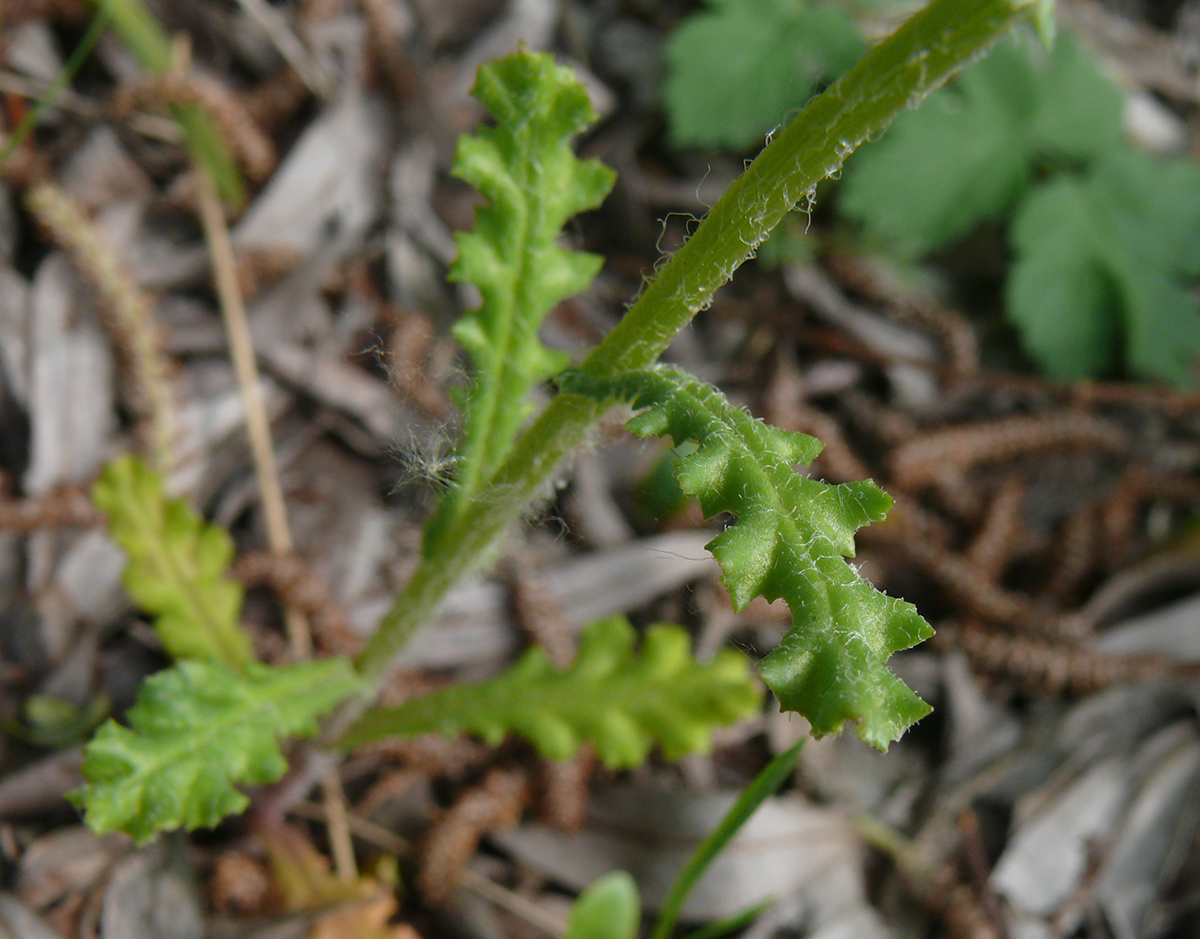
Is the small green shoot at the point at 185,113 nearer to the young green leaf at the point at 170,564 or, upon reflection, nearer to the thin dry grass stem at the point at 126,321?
the thin dry grass stem at the point at 126,321

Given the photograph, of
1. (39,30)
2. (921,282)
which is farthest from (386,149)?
(921,282)

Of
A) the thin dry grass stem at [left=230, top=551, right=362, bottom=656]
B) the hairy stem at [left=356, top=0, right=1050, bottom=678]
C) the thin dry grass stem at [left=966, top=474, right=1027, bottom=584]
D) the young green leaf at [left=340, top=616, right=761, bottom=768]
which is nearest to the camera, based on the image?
the hairy stem at [left=356, top=0, right=1050, bottom=678]

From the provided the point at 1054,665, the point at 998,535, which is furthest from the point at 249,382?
the point at 1054,665

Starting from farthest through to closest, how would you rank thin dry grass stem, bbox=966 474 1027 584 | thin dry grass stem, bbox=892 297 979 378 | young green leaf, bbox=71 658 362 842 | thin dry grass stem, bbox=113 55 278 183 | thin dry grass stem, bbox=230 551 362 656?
1. thin dry grass stem, bbox=892 297 979 378
2. thin dry grass stem, bbox=966 474 1027 584
3. thin dry grass stem, bbox=113 55 278 183
4. thin dry grass stem, bbox=230 551 362 656
5. young green leaf, bbox=71 658 362 842

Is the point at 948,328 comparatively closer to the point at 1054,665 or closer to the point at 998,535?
the point at 998,535

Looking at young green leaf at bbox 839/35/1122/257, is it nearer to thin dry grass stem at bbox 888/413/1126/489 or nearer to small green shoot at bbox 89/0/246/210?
thin dry grass stem at bbox 888/413/1126/489

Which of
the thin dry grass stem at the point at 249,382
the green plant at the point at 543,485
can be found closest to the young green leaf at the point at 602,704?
the green plant at the point at 543,485

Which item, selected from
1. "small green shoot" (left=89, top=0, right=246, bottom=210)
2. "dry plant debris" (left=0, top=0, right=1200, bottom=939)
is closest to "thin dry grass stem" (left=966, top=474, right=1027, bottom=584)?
"dry plant debris" (left=0, top=0, right=1200, bottom=939)

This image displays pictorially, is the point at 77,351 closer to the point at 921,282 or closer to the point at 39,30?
the point at 39,30
